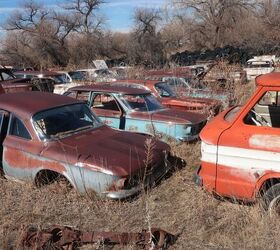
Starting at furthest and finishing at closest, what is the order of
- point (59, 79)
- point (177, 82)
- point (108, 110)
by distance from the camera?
1. point (59, 79)
2. point (177, 82)
3. point (108, 110)

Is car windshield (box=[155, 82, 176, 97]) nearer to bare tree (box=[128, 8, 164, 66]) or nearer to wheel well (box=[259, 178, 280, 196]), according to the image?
wheel well (box=[259, 178, 280, 196])

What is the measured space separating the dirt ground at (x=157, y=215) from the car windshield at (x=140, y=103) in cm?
273

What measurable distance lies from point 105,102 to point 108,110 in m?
0.26

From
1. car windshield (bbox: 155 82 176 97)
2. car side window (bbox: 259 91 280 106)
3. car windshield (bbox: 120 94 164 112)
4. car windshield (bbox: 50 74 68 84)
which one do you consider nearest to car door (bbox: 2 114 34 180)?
car windshield (bbox: 120 94 164 112)

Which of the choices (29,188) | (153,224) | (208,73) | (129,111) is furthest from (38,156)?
(208,73)

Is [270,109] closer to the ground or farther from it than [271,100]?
closer to the ground

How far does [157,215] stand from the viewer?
5586 millimetres

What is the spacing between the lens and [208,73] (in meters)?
15.0

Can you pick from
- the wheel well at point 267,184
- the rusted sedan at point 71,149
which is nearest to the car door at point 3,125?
the rusted sedan at point 71,149

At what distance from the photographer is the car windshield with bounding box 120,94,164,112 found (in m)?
9.12

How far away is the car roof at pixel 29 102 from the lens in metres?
6.68

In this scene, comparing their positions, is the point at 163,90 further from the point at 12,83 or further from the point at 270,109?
the point at 270,109

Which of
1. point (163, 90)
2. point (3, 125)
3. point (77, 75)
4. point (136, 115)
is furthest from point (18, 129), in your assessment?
point (77, 75)

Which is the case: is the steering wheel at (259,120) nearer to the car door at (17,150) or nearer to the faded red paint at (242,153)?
the faded red paint at (242,153)
